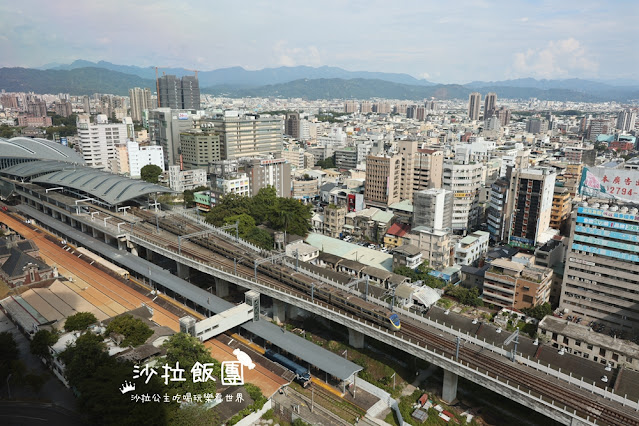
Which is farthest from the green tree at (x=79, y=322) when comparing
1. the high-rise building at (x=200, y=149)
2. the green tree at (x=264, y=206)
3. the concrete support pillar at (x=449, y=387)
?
the high-rise building at (x=200, y=149)

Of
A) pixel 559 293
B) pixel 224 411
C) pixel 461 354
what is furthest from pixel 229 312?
pixel 559 293

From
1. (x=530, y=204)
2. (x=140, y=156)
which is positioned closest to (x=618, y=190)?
(x=530, y=204)

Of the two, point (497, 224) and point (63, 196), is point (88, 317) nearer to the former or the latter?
point (63, 196)

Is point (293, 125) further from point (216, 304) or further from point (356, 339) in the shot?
point (356, 339)

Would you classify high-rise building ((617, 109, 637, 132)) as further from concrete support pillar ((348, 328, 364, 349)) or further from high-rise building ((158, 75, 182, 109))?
concrete support pillar ((348, 328, 364, 349))

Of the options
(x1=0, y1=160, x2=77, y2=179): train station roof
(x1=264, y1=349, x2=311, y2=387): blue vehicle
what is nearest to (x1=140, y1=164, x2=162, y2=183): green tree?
(x1=0, y1=160, x2=77, y2=179): train station roof

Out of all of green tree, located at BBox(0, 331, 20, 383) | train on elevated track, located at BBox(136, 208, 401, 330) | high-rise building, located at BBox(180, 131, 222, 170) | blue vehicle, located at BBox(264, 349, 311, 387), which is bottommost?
blue vehicle, located at BBox(264, 349, 311, 387)
